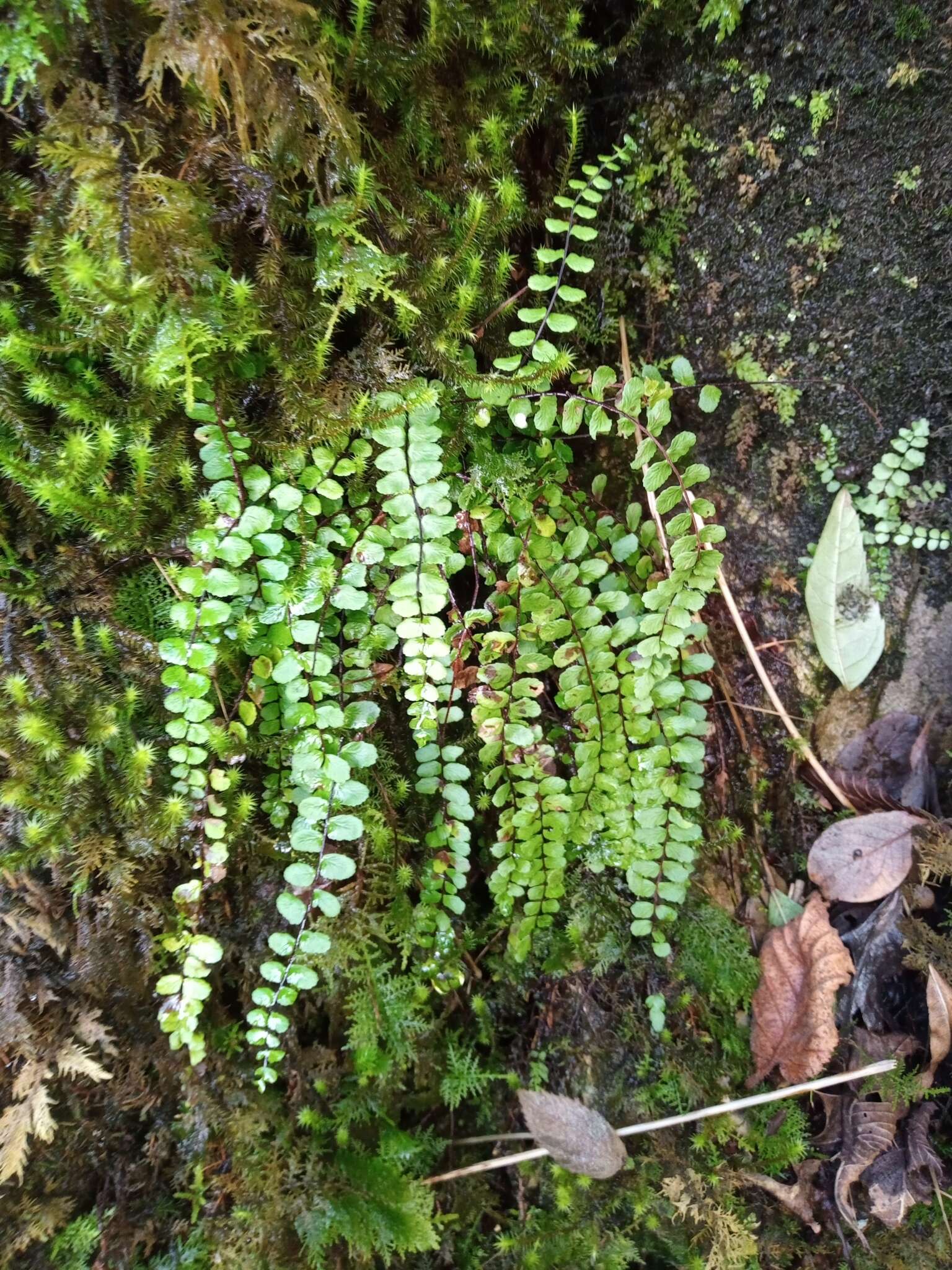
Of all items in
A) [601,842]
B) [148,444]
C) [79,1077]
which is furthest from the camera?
[601,842]

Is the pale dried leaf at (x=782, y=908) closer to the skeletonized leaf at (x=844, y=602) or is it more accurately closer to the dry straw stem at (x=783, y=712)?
the dry straw stem at (x=783, y=712)

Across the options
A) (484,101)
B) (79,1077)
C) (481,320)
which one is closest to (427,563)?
(481,320)

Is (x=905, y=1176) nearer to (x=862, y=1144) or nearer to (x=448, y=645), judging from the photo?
(x=862, y=1144)

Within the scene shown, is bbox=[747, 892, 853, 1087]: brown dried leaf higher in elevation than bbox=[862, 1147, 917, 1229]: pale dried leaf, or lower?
higher

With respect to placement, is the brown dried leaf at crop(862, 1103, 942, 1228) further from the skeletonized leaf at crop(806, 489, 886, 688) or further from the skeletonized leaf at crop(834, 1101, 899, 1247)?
the skeletonized leaf at crop(806, 489, 886, 688)

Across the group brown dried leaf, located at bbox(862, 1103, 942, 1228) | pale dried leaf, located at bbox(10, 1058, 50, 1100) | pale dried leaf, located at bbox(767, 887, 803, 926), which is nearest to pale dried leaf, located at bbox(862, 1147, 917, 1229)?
brown dried leaf, located at bbox(862, 1103, 942, 1228)

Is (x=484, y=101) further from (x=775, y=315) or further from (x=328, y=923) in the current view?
(x=328, y=923)
